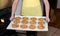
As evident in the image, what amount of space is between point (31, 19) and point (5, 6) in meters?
0.39

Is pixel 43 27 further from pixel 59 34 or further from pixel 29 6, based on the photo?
pixel 59 34

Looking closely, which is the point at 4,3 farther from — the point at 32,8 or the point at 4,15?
the point at 32,8

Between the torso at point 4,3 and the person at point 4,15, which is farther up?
the torso at point 4,3

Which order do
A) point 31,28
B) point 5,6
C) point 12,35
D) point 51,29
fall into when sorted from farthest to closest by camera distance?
point 51,29 → point 12,35 → point 5,6 → point 31,28

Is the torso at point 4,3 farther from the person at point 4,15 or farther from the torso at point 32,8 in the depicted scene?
the torso at point 32,8

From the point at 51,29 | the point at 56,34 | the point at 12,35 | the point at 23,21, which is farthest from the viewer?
the point at 51,29

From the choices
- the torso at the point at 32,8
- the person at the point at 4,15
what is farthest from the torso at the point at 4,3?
the torso at the point at 32,8

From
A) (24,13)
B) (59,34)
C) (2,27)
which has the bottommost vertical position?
(59,34)

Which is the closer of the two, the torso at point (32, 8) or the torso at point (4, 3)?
the torso at point (32, 8)

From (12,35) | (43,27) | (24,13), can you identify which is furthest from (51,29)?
(43,27)

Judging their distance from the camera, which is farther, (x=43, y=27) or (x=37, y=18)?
(x=37, y=18)

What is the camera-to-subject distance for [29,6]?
144 centimetres

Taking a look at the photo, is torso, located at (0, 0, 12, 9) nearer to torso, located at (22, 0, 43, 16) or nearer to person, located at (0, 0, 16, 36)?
person, located at (0, 0, 16, 36)

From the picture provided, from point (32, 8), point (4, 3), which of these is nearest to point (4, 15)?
point (4, 3)
